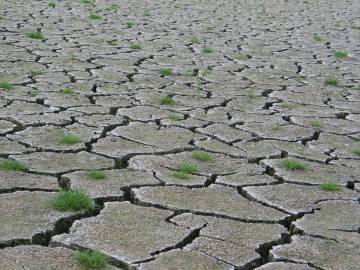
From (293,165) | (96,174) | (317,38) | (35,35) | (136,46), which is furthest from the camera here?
(317,38)

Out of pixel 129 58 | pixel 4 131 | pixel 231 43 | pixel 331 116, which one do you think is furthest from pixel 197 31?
pixel 4 131

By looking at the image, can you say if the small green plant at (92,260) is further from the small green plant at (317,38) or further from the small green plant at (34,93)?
the small green plant at (317,38)

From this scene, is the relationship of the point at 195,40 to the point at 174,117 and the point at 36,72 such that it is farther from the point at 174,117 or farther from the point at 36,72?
the point at 174,117

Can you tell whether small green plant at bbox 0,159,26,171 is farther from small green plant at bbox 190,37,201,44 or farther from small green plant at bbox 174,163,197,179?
small green plant at bbox 190,37,201,44

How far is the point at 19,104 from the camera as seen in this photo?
4.81 metres

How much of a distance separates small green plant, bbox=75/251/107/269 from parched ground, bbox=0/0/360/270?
28 mm

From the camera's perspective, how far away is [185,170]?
369 cm

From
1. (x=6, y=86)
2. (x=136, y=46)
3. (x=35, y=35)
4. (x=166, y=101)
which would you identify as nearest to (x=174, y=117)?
(x=166, y=101)

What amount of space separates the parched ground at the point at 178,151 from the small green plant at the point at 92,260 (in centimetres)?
3

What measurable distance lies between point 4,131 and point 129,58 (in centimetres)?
305

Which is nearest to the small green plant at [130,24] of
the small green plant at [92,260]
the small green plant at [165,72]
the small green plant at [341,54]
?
the small green plant at [341,54]

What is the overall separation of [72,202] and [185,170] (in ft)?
2.63

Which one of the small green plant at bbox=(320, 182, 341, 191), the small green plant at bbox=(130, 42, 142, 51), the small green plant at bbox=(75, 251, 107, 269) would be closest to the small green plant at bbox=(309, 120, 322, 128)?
the small green plant at bbox=(320, 182, 341, 191)

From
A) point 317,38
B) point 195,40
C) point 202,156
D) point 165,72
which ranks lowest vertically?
point 317,38
